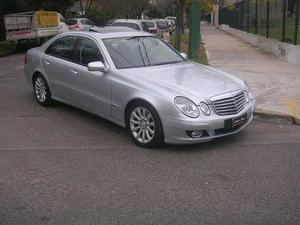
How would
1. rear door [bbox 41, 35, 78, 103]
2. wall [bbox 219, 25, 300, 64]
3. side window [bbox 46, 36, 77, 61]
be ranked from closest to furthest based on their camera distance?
rear door [bbox 41, 35, 78, 103]
side window [bbox 46, 36, 77, 61]
wall [bbox 219, 25, 300, 64]

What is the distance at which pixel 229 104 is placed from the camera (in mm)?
6648

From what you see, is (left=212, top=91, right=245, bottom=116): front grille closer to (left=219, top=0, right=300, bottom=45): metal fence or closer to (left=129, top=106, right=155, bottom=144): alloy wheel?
(left=129, top=106, right=155, bottom=144): alloy wheel

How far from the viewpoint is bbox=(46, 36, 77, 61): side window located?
8.32m

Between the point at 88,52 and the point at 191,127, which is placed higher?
→ the point at 88,52

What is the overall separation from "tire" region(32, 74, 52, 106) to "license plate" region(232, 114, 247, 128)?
3.75 metres

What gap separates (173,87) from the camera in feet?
21.6

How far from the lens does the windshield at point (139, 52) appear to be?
7.54 m

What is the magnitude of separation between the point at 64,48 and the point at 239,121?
11.3 ft

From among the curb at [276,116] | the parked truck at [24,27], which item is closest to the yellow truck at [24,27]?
the parked truck at [24,27]

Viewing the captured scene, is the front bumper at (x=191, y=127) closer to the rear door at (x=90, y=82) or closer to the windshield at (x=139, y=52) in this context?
the rear door at (x=90, y=82)

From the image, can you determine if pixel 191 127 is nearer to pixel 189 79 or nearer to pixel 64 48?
pixel 189 79

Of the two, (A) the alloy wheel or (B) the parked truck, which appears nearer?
(A) the alloy wheel

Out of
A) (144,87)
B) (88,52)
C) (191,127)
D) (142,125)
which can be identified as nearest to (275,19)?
(88,52)

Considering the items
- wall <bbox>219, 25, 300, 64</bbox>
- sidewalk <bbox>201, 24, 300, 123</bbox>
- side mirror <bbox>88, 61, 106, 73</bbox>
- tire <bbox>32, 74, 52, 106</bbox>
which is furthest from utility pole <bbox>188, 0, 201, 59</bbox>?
side mirror <bbox>88, 61, 106, 73</bbox>
